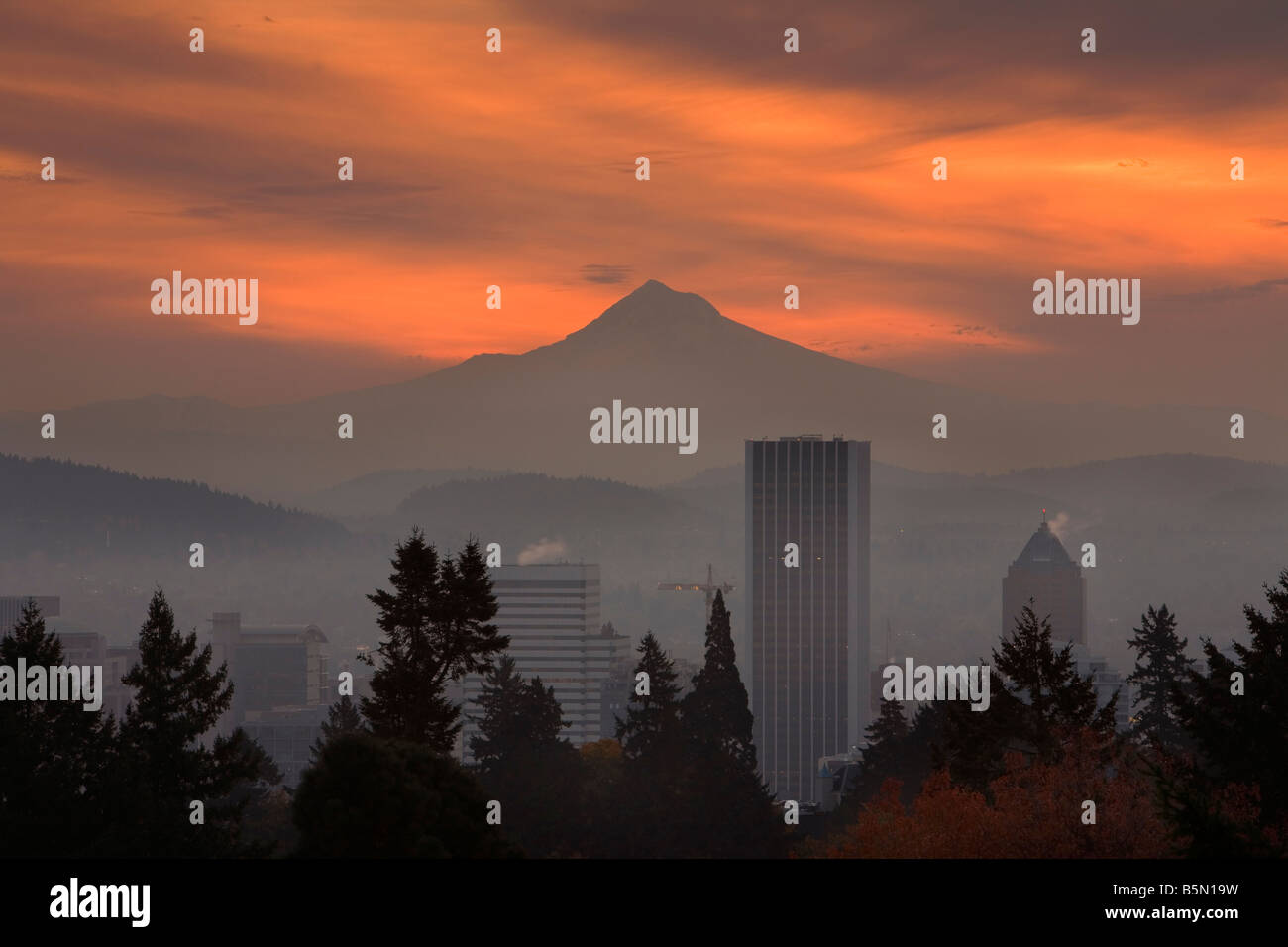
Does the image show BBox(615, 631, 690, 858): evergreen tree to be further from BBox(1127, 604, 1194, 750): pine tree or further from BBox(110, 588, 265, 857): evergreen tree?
BBox(1127, 604, 1194, 750): pine tree

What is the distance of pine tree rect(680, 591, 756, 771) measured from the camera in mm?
93938

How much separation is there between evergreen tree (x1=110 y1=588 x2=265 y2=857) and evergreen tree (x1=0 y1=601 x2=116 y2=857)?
1135 millimetres

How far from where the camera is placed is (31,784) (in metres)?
49.0

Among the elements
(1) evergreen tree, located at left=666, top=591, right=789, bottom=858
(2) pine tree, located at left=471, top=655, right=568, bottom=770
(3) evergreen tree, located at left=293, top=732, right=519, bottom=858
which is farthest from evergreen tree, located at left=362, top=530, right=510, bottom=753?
(2) pine tree, located at left=471, top=655, right=568, bottom=770

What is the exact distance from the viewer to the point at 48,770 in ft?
164

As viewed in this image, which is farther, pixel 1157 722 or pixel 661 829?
pixel 1157 722

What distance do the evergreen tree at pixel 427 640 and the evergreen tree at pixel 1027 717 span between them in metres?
22.4

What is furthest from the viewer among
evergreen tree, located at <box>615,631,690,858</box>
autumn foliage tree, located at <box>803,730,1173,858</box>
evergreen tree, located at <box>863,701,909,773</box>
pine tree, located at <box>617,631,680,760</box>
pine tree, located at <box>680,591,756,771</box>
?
evergreen tree, located at <box>863,701,909,773</box>

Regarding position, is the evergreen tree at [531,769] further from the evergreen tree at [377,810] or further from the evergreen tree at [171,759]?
the evergreen tree at [377,810]

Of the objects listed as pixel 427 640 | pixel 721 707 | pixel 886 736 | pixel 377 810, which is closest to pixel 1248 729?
pixel 427 640

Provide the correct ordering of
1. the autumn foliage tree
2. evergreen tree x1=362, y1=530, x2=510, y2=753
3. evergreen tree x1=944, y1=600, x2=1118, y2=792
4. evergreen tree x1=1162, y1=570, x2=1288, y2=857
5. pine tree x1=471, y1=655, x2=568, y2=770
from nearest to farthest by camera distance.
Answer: evergreen tree x1=1162, y1=570, x2=1288, y2=857 < evergreen tree x1=362, y1=530, x2=510, y2=753 < the autumn foliage tree < evergreen tree x1=944, y1=600, x2=1118, y2=792 < pine tree x1=471, y1=655, x2=568, y2=770
